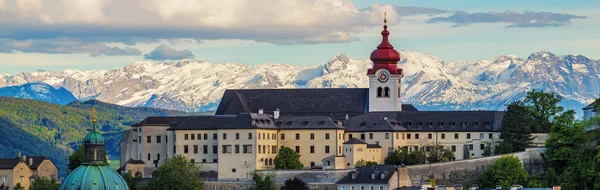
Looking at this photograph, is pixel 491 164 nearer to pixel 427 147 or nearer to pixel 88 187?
pixel 427 147

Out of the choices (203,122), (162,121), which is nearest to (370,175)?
(203,122)

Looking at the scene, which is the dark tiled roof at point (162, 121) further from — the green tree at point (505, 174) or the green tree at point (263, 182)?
the green tree at point (505, 174)

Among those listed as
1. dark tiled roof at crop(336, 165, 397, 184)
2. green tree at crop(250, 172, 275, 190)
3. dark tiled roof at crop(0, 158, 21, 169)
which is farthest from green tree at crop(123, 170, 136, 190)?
dark tiled roof at crop(0, 158, 21, 169)

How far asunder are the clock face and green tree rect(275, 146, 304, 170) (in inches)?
577

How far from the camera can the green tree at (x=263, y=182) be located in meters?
134

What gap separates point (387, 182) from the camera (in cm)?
12862

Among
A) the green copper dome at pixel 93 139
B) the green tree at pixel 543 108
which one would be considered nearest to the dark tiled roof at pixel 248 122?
the green tree at pixel 543 108

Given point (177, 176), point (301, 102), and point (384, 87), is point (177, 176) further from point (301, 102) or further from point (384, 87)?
point (384, 87)

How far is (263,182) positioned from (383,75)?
22672 mm

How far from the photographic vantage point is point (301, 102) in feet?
505

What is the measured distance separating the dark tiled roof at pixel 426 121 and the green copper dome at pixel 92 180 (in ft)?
176

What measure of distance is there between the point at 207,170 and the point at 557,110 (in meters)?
33.6

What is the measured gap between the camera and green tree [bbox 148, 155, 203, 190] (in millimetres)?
135375

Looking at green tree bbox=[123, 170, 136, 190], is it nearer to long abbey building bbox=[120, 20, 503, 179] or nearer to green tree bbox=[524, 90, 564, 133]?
long abbey building bbox=[120, 20, 503, 179]
